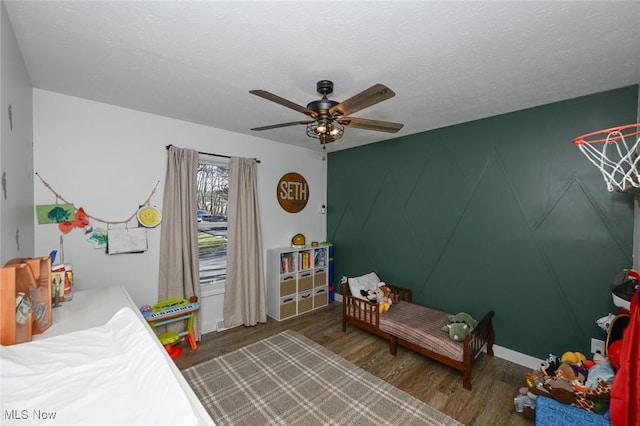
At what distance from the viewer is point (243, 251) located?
333cm

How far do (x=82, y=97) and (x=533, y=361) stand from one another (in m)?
4.91

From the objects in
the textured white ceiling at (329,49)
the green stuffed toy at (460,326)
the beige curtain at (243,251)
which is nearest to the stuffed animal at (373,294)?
the green stuffed toy at (460,326)

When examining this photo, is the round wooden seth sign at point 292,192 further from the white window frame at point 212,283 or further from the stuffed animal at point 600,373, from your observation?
the stuffed animal at point 600,373

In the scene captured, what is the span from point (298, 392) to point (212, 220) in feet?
7.21

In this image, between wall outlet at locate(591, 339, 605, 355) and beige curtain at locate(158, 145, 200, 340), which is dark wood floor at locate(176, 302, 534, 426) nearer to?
beige curtain at locate(158, 145, 200, 340)

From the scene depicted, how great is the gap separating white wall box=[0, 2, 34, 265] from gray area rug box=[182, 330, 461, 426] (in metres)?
1.65

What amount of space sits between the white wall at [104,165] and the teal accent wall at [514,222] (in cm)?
253

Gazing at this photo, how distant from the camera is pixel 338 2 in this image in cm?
122

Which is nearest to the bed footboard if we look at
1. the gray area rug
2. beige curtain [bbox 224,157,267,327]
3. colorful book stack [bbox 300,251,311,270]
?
→ the gray area rug

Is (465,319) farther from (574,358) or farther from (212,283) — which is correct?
(212,283)

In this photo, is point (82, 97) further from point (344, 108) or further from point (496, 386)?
point (496, 386)

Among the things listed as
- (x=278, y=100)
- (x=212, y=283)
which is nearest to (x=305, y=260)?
(x=212, y=283)

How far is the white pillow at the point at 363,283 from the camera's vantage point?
3216 mm

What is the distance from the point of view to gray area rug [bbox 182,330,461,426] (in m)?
1.85
